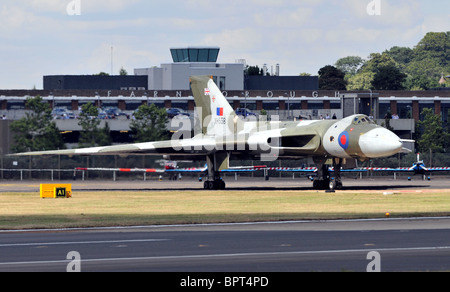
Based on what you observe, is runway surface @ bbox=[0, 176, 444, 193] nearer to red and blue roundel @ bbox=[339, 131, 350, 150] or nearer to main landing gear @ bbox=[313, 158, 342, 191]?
main landing gear @ bbox=[313, 158, 342, 191]

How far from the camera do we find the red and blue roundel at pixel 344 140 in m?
40.2

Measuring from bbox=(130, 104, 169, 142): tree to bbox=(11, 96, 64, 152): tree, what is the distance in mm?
8082

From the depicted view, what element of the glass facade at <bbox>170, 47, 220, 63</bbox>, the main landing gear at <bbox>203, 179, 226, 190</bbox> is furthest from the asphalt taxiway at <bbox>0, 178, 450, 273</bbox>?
the glass facade at <bbox>170, 47, 220, 63</bbox>

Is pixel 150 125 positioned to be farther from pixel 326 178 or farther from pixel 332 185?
pixel 332 185

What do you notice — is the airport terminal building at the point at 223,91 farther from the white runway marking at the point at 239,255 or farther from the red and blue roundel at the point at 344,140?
the white runway marking at the point at 239,255

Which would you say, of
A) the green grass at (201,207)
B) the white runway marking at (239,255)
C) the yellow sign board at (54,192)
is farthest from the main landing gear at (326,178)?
the white runway marking at (239,255)

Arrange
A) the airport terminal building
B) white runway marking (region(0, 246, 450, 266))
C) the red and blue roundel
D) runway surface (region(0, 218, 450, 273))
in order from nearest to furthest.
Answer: runway surface (region(0, 218, 450, 273)), white runway marking (region(0, 246, 450, 266)), the red and blue roundel, the airport terminal building

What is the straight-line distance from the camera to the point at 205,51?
126m

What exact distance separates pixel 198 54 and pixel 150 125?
4589 centimetres

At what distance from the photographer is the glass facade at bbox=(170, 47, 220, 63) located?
413ft

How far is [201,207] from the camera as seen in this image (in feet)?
102

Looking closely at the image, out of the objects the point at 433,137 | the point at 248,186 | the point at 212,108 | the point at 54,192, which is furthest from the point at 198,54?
the point at 54,192
